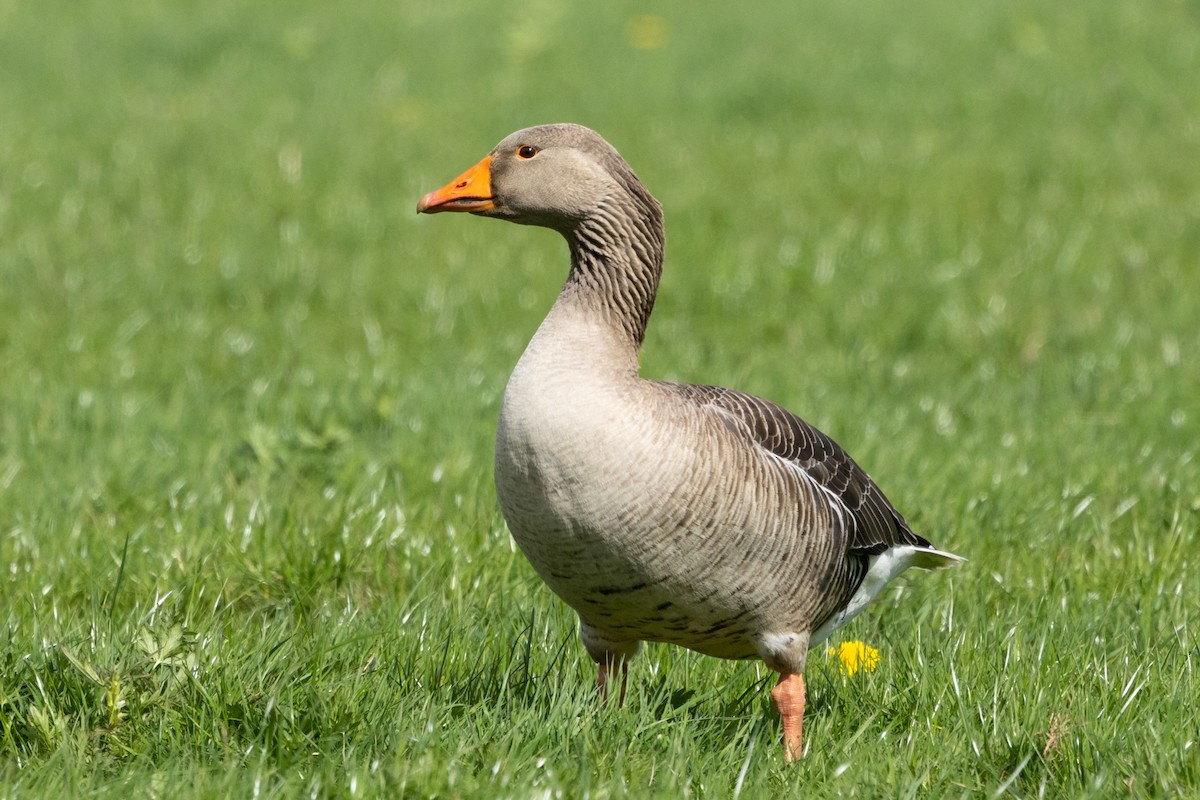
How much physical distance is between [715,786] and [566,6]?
15.0 metres

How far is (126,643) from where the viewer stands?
12.4 ft

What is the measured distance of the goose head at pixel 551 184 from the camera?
3.95 m

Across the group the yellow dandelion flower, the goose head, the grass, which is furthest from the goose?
the grass

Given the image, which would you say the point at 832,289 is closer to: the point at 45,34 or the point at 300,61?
the point at 300,61

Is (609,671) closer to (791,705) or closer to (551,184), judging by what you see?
(791,705)

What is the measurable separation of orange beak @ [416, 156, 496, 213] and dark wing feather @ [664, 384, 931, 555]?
2.50ft

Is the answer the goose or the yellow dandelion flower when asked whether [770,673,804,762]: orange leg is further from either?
the yellow dandelion flower

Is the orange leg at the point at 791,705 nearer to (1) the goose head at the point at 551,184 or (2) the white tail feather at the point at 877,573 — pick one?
(2) the white tail feather at the point at 877,573

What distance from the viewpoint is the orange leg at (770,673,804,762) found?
3.85 metres

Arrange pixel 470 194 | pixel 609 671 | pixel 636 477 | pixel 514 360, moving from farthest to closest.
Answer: pixel 514 360, pixel 609 671, pixel 470 194, pixel 636 477

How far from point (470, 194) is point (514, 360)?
417cm

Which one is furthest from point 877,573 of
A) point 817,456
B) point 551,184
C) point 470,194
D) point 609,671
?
point 470,194

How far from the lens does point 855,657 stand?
4.36 metres

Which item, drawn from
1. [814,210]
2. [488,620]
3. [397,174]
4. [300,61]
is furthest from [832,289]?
[300,61]
